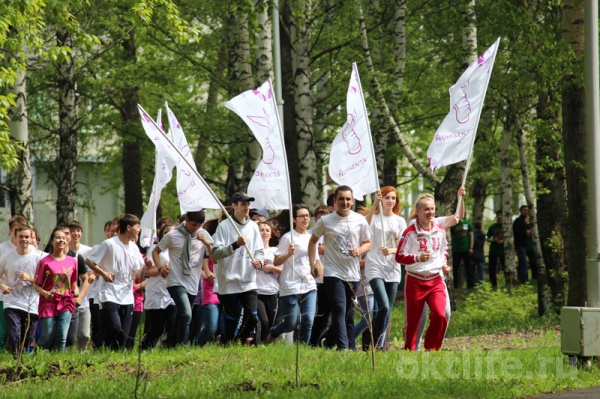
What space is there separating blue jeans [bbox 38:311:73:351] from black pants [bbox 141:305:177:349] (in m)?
1.07

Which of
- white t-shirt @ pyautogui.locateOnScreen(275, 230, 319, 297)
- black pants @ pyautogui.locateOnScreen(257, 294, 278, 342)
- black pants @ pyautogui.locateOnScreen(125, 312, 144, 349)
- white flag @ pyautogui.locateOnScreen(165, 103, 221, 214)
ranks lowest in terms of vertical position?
black pants @ pyautogui.locateOnScreen(125, 312, 144, 349)

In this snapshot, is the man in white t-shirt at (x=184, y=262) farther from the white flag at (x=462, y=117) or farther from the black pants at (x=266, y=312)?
the white flag at (x=462, y=117)

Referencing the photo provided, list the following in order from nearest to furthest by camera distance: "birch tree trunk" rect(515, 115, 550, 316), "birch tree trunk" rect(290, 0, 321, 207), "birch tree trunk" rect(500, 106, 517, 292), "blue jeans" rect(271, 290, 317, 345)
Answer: "blue jeans" rect(271, 290, 317, 345) → "birch tree trunk" rect(515, 115, 550, 316) → "birch tree trunk" rect(290, 0, 321, 207) → "birch tree trunk" rect(500, 106, 517, 292)

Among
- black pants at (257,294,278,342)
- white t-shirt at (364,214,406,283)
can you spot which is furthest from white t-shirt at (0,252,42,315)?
white t-shirt at (364,214,406,283)

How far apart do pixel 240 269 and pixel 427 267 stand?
234 centimetres

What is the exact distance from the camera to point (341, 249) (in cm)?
1268

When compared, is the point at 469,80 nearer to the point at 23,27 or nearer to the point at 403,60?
the point at 23,27

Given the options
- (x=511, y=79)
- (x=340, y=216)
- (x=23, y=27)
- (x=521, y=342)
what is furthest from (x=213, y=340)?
→ (x=511, y=79)

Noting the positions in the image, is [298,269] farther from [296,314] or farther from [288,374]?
[288,374]

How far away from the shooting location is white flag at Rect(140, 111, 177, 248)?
13203 millimetres

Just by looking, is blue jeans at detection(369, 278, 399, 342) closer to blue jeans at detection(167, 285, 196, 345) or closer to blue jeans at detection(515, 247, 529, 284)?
blue jeans at detection(167, 285, 196, 345)

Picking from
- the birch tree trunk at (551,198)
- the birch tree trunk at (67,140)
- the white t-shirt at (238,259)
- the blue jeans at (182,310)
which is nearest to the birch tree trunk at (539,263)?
the birch tree trunk at (551,198)

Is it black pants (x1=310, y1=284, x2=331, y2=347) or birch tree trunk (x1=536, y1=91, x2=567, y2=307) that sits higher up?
birch tree trunk (x1=536, y1=91, x2=567, y2=307)

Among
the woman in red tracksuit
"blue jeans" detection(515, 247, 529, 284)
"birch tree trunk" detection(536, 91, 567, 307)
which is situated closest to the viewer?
the woman in red tracksuit
